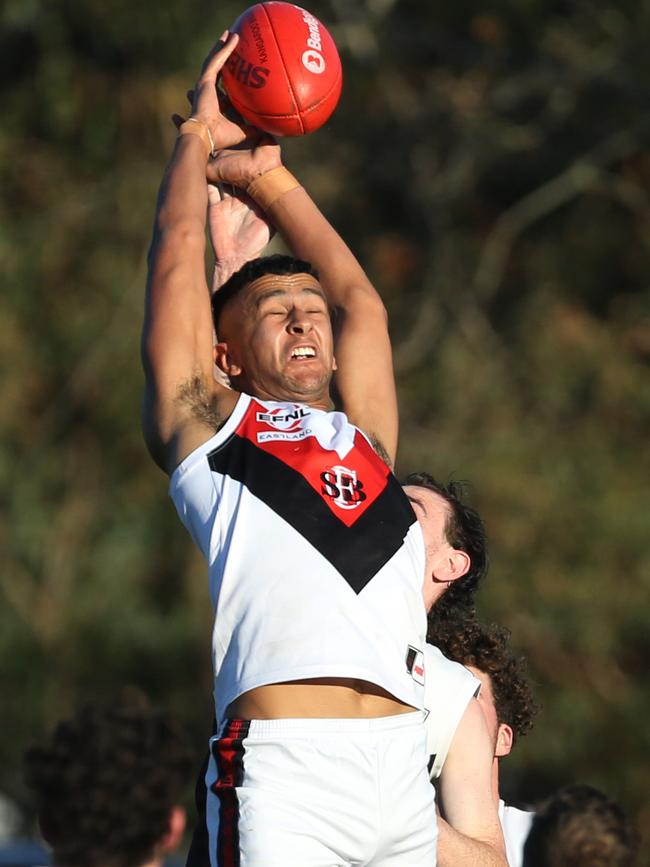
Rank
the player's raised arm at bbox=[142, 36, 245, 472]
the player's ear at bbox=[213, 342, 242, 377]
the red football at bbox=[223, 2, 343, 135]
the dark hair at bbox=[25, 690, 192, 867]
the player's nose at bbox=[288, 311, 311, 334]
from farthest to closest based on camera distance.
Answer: the red football at bbox=[223, 2, 343, 135]
the player's ear at bbox=[213, 342, 242, 377]
the player's nose at bbox=[288, 311, 311, 334]
the player's raised arm at bbox=[142, 36, 245, 472]
the dark hair at bbox=[25, 690, 192, 867]

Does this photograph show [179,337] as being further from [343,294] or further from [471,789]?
[471,789]

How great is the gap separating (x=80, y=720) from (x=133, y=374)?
41.1ft

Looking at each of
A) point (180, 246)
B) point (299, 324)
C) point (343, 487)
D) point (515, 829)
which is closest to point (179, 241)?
point (180, 246)

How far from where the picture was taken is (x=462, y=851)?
15.1 feet

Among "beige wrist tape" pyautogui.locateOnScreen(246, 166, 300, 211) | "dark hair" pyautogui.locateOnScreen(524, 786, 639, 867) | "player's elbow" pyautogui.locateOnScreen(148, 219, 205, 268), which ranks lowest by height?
"dark hair" pyautogui.locateOnScreen(524, 786, 639, 867)

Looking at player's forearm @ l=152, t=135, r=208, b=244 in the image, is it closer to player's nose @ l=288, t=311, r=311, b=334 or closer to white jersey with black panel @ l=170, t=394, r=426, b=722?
player's nose @ l=288, t=311, r=311, b=334

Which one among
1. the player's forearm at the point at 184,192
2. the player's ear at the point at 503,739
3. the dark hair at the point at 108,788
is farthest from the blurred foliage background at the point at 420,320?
the dark hair at the point at 108,788

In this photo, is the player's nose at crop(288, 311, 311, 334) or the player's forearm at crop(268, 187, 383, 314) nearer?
the player's nose at crop(288, 311, 311, 334)

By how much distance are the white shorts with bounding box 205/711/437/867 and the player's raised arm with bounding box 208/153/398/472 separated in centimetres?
106

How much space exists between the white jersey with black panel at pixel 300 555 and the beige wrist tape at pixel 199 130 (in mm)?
1020

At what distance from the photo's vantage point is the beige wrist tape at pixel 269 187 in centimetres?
560

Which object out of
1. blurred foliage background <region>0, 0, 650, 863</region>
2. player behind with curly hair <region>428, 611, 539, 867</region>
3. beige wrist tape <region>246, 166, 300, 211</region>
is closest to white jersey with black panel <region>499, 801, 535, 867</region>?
player behind with curly hair <region>428, 611, 539, 867</region>

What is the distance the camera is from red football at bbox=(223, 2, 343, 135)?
5570mm

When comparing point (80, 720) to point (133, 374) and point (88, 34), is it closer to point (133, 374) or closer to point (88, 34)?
point (133, 374)
